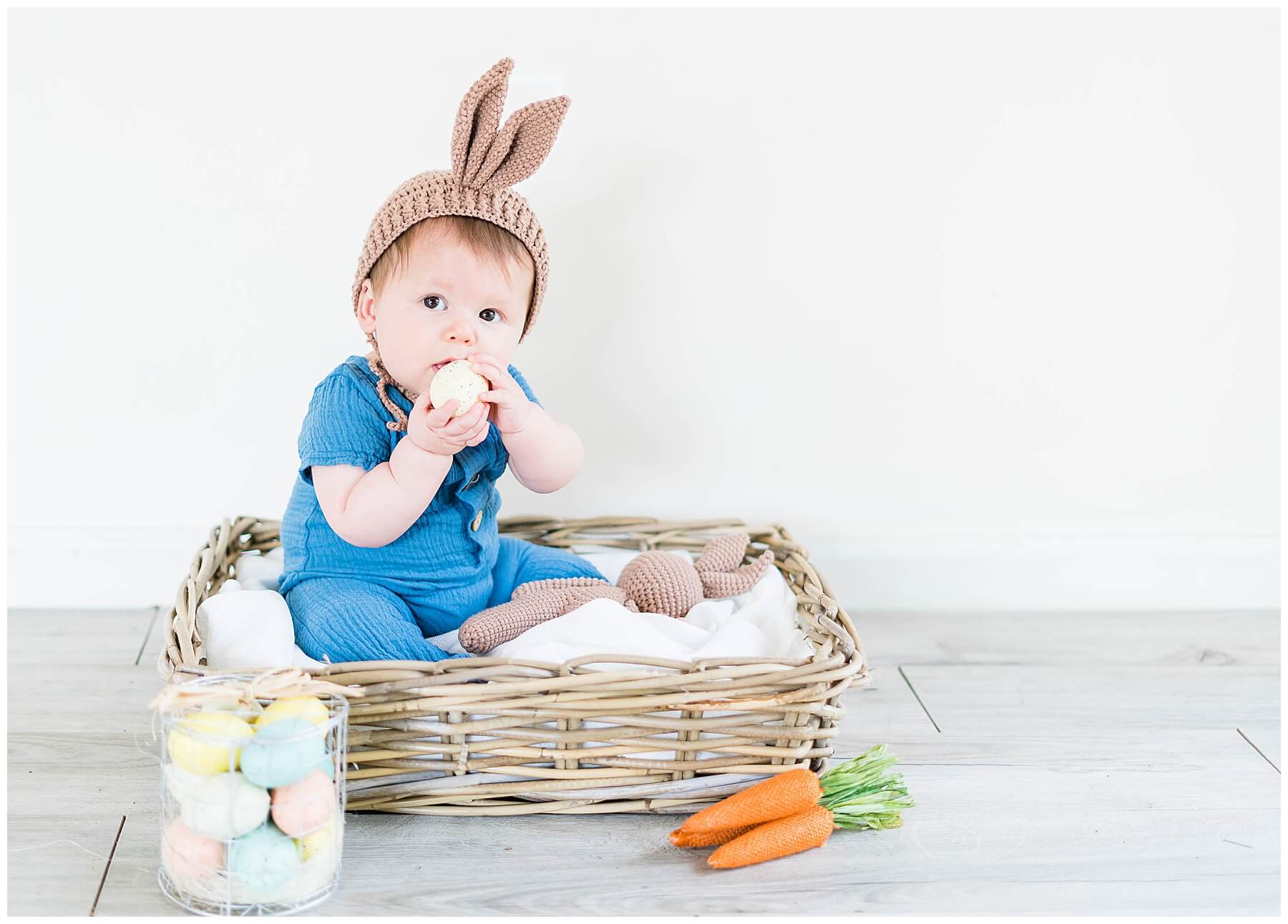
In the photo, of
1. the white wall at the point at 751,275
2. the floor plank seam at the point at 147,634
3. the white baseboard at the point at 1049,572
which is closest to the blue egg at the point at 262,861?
the floor plank seam at the point at 147,634

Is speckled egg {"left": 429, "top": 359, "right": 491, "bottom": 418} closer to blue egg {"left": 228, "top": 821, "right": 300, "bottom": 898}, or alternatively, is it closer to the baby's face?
the baby's face

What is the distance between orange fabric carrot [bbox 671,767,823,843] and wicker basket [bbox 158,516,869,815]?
4 cm

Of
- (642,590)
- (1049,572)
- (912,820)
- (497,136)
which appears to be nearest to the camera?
(912,820)

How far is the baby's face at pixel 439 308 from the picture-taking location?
1.20 metres

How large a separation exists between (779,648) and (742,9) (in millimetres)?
853

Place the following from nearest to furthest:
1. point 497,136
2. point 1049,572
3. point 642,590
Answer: point 497,136 → point 642,590 → point 1049,572

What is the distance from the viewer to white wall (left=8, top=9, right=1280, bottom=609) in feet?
5.07

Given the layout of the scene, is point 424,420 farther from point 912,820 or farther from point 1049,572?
point 1049,572

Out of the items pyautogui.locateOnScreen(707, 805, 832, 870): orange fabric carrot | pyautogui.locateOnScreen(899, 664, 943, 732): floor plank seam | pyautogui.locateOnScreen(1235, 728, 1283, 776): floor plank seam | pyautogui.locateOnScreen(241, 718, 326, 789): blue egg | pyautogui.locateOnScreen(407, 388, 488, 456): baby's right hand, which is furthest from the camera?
pyautogui.locateOnScreen(899, 664, 943, 732): floor plank seam

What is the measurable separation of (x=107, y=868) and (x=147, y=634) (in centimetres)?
61

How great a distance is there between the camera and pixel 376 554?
1270 millimetres

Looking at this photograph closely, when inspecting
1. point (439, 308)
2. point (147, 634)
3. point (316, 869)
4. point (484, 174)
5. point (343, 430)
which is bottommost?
point (147, 634)

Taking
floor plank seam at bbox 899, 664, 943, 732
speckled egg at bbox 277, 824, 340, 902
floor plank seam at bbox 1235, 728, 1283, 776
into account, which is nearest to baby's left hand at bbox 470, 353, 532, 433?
speckled egg at bbox 277, 824, 340, 902

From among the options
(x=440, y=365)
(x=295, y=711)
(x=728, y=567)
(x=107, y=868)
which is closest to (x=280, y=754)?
(x=295, y=711)
